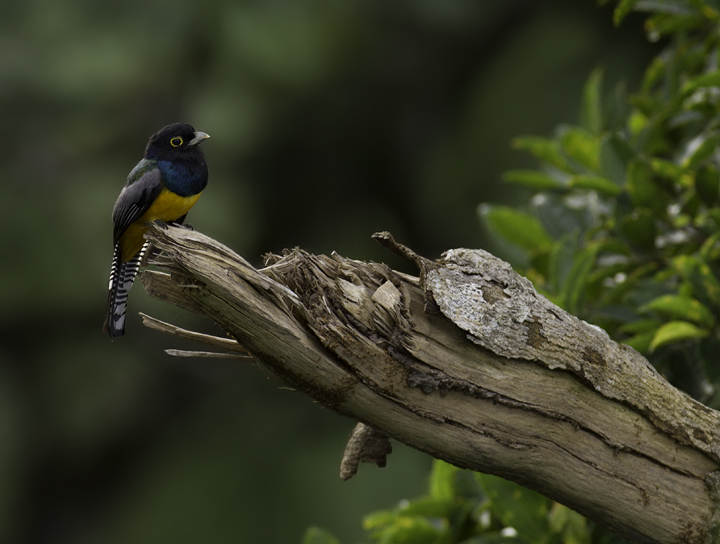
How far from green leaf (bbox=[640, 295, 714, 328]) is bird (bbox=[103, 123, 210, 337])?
4.84ft

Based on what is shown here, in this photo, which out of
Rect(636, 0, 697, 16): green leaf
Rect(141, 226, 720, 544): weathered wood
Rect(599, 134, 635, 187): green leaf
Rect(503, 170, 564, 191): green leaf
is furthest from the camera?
Rect(503, 170, 564, 191): green leaf

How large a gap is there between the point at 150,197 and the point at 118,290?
0.32 meters

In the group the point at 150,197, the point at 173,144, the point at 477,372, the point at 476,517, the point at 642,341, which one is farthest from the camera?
the point at 173,144

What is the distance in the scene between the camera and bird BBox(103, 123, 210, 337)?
2256 millimetres

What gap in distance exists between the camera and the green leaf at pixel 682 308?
6.04 ft

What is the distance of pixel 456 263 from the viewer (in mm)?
1453

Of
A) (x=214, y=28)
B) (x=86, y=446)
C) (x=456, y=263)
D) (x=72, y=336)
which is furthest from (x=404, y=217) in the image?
(x=456, y=263)

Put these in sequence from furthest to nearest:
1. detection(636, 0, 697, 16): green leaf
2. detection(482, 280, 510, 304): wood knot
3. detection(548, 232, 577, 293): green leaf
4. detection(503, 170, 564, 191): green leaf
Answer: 1. detection(503, 170, 564, 191): green leaf
2. detection(636, 0, 697, 16): green leaf
3. detection(548, 232, 577, 293): green leaf
4. detection(482, 280, 510, 304): wood knot

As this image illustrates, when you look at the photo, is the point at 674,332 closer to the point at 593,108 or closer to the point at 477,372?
the point at 477,372

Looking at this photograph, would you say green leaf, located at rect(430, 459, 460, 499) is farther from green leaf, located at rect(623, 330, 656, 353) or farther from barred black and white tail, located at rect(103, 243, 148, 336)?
barred black and white tail, located at rect(103, 243, 148, 336)

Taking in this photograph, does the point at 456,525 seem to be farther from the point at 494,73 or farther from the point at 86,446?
the point at 86,446

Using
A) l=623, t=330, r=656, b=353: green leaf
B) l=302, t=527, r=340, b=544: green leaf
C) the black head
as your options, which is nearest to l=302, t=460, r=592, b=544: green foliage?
l=302, t=527, r=340, b=544: green leaf

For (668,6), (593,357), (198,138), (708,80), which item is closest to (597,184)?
(708,80)

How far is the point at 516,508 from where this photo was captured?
5.90ft
